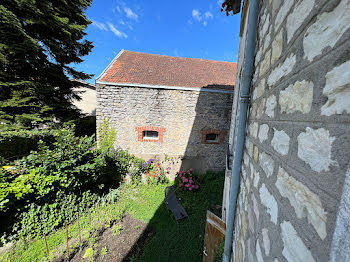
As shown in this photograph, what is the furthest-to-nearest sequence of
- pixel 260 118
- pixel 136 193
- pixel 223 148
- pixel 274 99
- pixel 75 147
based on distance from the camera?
pixel 223 148
pixel 136 193
pixel 75 147
pixel 260 118
pixel 274 99

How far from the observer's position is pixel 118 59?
7086mm

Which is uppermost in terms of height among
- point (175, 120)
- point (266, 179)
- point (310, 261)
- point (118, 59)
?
point (118, 59)

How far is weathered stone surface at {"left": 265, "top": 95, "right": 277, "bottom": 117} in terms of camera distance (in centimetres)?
91

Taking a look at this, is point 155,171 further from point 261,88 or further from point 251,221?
point 261,88

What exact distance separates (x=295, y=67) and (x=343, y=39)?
294 millimetres

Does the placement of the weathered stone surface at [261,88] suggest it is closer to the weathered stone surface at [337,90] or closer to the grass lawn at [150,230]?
the weathered stone surface at [337,90]

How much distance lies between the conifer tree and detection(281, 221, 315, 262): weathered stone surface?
10.9m

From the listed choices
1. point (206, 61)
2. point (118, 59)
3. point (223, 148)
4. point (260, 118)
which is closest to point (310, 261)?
point (260, 118)

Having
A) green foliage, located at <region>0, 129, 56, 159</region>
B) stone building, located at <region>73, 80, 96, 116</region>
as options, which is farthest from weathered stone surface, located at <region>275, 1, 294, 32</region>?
stone building, located at <region>73, 80, 96, 116</region>

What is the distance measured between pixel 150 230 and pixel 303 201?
15.0 feet

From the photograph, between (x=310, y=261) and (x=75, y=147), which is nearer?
(x=310, y=261)

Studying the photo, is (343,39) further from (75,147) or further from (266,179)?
(75,147)

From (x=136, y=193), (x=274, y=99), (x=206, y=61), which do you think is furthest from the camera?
(x=206, y=61)

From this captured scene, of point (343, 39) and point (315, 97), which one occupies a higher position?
point (343, 39)
